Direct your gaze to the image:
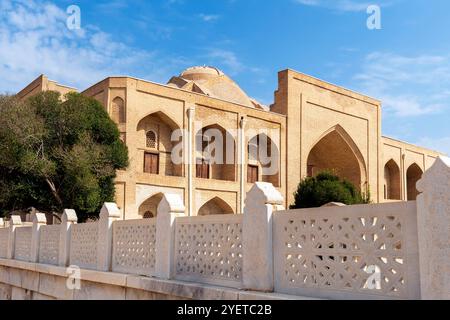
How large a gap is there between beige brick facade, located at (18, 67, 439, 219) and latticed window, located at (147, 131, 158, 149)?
4cm

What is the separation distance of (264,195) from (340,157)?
25.9 m

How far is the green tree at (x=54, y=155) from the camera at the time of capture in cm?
1425

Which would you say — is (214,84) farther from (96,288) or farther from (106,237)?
(96,288)

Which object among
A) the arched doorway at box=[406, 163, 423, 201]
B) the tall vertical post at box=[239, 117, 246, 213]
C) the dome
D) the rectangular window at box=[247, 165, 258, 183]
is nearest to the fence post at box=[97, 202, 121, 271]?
the tall vertical post at box=[239, 117, 246, 213]

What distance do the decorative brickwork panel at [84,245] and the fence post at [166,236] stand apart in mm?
2029

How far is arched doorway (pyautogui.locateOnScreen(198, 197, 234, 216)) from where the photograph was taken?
73.0 feet

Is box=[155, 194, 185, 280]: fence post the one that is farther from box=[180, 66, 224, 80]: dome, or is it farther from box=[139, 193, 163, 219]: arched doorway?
box=[180, 66, 224, 80]: dome

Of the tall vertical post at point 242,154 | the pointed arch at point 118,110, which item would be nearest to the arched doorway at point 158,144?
the pointed arch at point 118,110

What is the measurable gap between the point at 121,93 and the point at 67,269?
12.2m

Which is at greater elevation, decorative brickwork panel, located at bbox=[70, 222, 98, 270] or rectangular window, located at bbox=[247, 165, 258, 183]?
rectangular window, located at bbox=[247, 165, 258, 183]

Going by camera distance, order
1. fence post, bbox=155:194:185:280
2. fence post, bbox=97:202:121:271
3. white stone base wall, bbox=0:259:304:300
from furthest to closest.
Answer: fence post, bbox=97:202:121:271, fence post, bbox=155:194:185:280, white stone base wall, bbox=0:259:304:300

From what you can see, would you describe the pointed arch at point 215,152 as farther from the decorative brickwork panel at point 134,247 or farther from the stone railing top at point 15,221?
the decorative brickwork panel at point 134,247

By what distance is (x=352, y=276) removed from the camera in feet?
13.1
